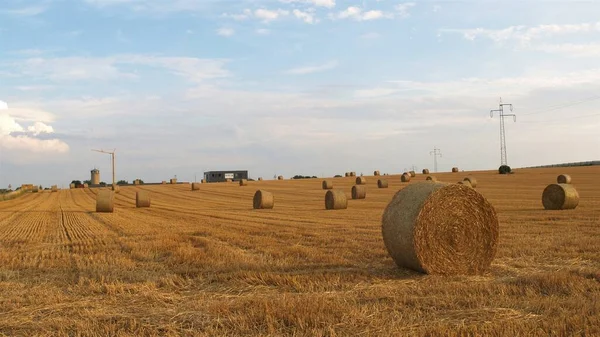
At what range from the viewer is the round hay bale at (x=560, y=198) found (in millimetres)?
23688

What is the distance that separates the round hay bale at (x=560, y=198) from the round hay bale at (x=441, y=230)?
47.1 ft

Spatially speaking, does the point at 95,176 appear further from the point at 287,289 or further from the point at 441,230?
the point at 287,289

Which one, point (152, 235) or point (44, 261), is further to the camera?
point (152, 235)

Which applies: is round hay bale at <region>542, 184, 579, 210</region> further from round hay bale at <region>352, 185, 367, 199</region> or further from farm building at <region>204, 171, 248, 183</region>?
farm building at <region>204, 171, 248, 183</region>

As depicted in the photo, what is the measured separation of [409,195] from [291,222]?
969cm

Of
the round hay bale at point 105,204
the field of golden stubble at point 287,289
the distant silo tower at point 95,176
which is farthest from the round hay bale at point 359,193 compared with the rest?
the distant silo tower at point 95,176

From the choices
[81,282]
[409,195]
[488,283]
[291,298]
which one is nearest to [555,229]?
[409,195]

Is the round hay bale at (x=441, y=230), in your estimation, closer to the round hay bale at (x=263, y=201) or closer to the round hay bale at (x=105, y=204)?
the round hay bale at (x=263, y=201)

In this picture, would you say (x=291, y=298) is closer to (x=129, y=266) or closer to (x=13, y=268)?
(x=129, y=266)

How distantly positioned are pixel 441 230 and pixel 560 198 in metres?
15.4

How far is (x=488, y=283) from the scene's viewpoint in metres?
8.78

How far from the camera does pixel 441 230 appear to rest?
35.1ft

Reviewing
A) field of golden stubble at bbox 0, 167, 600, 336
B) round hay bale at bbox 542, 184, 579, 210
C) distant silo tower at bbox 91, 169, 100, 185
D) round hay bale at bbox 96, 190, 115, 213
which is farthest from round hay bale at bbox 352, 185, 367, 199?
distant silo tower at bbox 91, 169, 100, 185

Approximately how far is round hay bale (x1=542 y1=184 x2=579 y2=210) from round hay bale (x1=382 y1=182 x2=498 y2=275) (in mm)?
14360
